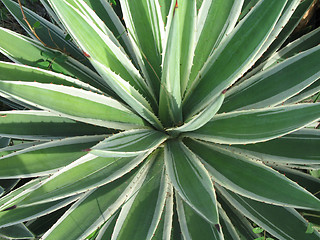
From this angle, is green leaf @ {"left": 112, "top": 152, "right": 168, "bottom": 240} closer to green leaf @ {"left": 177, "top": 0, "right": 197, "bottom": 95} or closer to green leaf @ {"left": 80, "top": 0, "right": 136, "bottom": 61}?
green leaf @ {"left": 177, "top": 0, "right": 197, "bottom": 95}

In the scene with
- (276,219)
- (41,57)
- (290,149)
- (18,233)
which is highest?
(41,57)

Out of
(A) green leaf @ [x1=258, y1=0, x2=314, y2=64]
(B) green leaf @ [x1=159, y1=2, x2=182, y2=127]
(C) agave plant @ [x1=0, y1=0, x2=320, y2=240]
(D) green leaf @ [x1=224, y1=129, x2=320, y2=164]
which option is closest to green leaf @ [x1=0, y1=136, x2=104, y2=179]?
(C) agave plant @ [x1=0, y1=0, x2=320, y2=240]

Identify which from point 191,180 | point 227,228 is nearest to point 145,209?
point 191,180

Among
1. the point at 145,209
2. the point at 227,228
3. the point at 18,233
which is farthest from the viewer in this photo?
the point at 18,233

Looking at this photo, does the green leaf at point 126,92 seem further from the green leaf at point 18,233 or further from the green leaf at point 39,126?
the green leaf at point 18,233

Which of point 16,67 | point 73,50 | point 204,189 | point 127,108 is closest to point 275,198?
point 204,189

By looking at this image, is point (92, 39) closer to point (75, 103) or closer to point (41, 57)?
point (75, 103)

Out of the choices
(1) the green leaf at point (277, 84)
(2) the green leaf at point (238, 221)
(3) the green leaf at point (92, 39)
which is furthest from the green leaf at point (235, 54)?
(2) the green leaf at point (238, 221)
